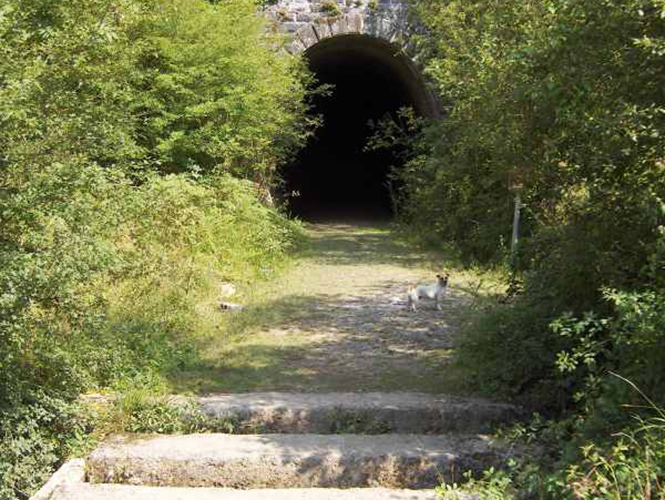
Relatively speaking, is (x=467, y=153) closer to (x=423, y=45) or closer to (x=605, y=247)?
(x=423, y=45)

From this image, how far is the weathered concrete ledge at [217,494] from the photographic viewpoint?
4160mm

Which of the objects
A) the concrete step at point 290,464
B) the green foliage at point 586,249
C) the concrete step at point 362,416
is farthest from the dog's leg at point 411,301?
the concrete step at point 290,464

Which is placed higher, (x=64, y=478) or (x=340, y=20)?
(x=340, y=20)

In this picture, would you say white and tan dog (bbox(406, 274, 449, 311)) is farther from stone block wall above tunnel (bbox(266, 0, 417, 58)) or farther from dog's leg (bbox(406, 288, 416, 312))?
stone block wall above tunnel (bbox(266, 0, 417, 58))

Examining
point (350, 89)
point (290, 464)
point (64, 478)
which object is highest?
point (350, 89)

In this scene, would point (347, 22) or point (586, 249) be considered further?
point (347, 22)

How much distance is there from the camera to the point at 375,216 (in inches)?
775

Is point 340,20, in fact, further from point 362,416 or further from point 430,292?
point 362,416

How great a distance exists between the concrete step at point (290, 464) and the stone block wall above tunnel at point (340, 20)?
10.8 m

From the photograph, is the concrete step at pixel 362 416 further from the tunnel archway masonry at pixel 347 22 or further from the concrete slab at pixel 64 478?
the tunnel archway masonry at pixel 347 22

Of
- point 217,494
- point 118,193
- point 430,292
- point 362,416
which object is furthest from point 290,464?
point 430,292

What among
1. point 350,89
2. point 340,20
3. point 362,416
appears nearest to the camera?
point 362,416

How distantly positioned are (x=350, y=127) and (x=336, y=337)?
2191 centimetres

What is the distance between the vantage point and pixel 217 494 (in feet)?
13.9
